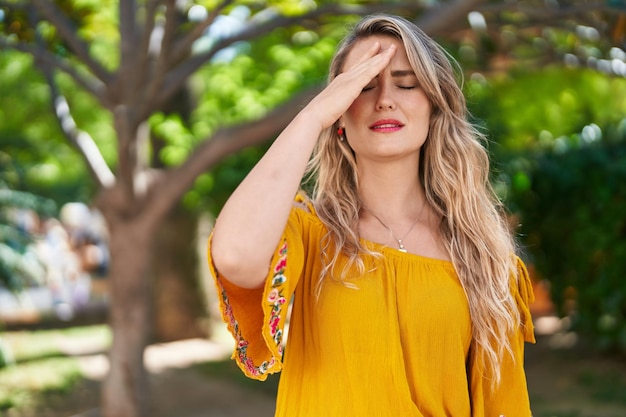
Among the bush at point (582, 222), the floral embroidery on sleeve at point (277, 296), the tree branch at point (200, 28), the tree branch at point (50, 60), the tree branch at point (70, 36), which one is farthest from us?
the bush at point (582, 222)

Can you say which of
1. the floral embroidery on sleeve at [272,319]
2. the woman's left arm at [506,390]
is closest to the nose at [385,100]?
the floral embroidery on sleeve at [272,319]

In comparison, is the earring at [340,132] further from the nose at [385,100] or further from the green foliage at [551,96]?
the green foliage at [551,96]

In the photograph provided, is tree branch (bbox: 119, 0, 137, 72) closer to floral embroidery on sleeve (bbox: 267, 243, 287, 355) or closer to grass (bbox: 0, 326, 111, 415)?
grass (bbox: 0, 326, 111, 415)

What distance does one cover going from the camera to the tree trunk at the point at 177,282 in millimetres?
11328

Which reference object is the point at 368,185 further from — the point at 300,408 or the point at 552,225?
the point at 552,225

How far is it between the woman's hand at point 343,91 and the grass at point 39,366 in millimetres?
6988

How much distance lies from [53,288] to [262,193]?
560 inches

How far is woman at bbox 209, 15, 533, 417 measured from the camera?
5.89 feet

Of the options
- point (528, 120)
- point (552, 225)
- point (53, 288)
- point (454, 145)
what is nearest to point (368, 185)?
point (454, 145)

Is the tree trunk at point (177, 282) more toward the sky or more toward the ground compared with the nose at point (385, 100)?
more toward the ground

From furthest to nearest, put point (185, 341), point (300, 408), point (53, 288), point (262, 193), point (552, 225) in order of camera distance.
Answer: point (53, 288)
point (185, 341)
point (552, 225)
point (300, 408)
point (262, 193)

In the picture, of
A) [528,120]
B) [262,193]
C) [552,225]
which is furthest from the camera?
[528,120]

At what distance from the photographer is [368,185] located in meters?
2.16

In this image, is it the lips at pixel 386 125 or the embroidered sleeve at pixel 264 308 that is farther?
the lips at pixel 386 125
